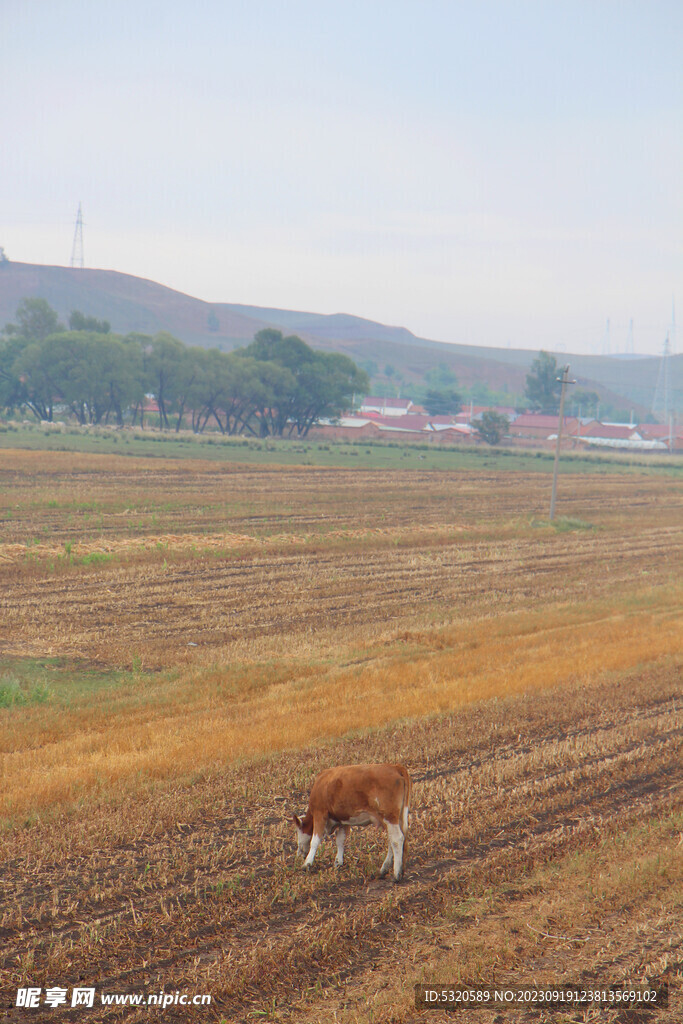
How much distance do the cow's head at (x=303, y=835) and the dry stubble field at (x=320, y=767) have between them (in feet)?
0.80

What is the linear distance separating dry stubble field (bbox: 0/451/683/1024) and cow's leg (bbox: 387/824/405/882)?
0.17 meters

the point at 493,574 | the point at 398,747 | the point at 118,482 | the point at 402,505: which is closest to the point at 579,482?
the point at 402,505

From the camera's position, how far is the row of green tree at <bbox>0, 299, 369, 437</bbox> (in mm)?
119938

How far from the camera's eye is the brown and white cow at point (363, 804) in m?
8.23

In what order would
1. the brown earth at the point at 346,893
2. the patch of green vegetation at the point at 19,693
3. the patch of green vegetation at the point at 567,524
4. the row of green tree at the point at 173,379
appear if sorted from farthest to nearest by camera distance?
the row of green tree at the point at 173,379 → the patch of green vegetation at the point at 567,524 → the patch of green vegetation at the point at 19,693 → the brown earth at the point at 346,893

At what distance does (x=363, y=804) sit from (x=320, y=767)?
3448 millimetres

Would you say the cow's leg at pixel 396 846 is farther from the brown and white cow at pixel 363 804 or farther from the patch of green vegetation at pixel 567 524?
the patch of green vegetation at pixel 567 524

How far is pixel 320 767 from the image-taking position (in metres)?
11.6

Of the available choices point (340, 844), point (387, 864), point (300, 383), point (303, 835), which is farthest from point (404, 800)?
point (300, 383)

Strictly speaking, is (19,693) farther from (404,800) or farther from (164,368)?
(164,368)

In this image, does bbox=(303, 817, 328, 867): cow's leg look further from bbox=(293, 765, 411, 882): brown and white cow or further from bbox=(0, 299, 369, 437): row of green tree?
bbox=(0, 299, 369, 437): row of green tree

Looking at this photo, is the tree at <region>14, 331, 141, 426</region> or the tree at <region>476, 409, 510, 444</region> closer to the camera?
the tree at <region>14, 331, 141, 426</region>

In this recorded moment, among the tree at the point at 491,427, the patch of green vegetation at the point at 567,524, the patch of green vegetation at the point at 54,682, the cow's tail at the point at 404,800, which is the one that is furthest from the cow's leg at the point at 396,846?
the tree at the point at 491,427

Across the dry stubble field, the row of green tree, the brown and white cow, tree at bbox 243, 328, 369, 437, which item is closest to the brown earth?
the dry stubble field
